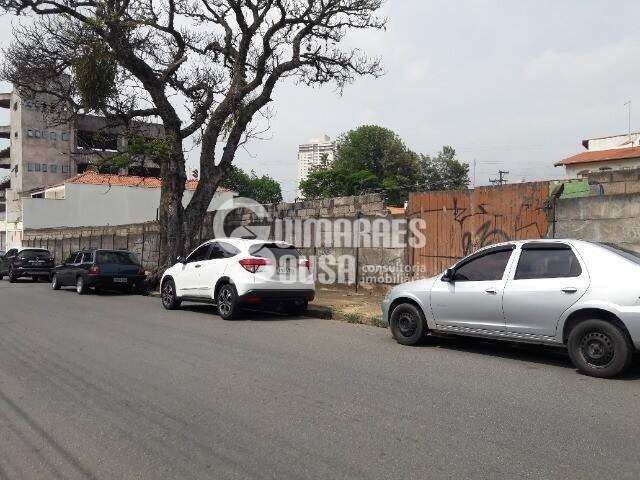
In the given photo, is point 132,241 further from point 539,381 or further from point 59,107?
point 539,381

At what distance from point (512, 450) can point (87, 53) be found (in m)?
14.5

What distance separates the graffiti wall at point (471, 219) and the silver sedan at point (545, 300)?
374 centimetres

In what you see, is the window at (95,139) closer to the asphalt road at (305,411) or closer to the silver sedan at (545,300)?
the asphalt road at (305,411)

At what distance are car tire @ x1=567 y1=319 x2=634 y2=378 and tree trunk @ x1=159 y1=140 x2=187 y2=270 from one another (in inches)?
522

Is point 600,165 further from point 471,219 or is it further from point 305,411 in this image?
point 305,411

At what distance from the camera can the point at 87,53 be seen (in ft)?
48.2

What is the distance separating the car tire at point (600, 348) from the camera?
5.93 meters

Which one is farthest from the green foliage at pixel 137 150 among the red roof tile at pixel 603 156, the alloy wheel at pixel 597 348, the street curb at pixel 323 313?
the red roof tile at pixel 603 156

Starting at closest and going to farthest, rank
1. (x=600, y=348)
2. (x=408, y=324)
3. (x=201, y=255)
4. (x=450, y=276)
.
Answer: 1. (x=600, y=348)
2. (x=450, y=276)
3. (x=408, y=324)
4. (x=201, y=255)

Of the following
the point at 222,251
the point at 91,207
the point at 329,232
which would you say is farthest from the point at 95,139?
the point at 91,207

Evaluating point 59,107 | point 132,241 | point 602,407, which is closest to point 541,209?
point 602,407

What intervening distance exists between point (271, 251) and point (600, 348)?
6320 mm

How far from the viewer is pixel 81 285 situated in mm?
17516

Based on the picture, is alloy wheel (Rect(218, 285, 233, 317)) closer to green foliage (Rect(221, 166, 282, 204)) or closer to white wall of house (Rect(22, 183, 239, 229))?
white wall of house (Rect(22, 183, 239, 229))
